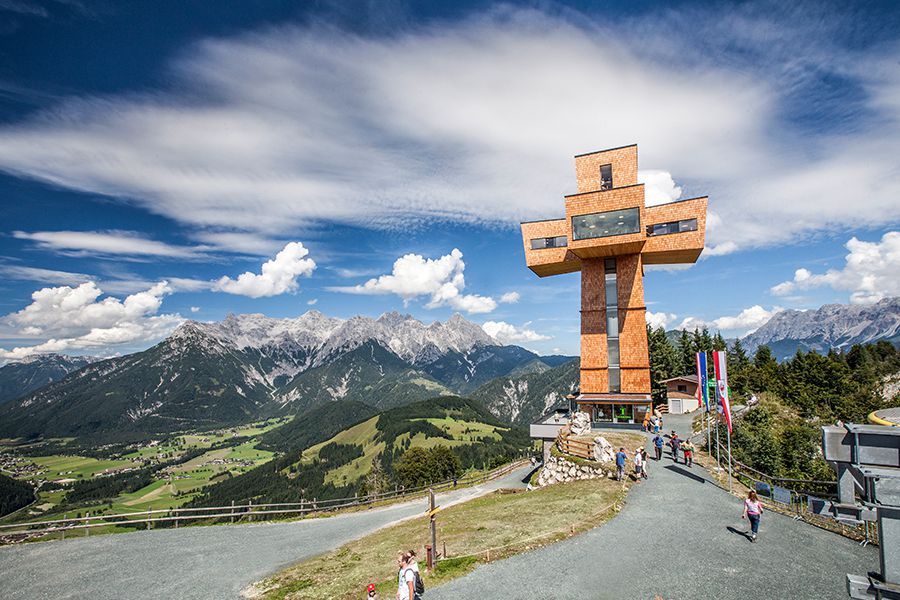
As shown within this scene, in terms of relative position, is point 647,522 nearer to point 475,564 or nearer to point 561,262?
point 475,564


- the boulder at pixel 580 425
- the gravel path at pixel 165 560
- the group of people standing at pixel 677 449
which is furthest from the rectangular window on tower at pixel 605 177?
the gravel path at pixel 165 560

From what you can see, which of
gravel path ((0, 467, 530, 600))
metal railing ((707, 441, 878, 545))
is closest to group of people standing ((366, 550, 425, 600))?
gravel path ((0, 467, 530, 600))

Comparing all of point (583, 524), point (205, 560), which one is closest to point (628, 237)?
point (583, 524)

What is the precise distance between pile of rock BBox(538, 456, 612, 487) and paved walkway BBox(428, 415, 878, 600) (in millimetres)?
9164

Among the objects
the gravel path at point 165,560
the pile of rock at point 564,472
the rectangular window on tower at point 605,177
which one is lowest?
the gravel path at point 165,560

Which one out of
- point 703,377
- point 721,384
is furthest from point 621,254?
point 721,384

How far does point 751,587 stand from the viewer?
1320 centimetres

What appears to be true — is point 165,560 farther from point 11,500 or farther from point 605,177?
point 11,500

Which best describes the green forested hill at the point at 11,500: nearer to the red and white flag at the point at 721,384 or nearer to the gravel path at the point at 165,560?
the gravel path at the point at 165,560

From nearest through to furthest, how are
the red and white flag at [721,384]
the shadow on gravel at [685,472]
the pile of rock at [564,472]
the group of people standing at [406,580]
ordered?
1. the group of people standing at [406,580]
2. the red and white flag at [721,384]
3. the shadow on gravel at [685,472]
4. the pile of rock at [564,472]

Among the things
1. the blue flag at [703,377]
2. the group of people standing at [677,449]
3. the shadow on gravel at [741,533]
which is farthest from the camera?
the group of people standing at [677,449]

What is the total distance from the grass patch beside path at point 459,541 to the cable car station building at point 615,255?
17316 millimetres

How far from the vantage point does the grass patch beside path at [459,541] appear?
16406 mm

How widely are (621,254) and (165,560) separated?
44093 mm
